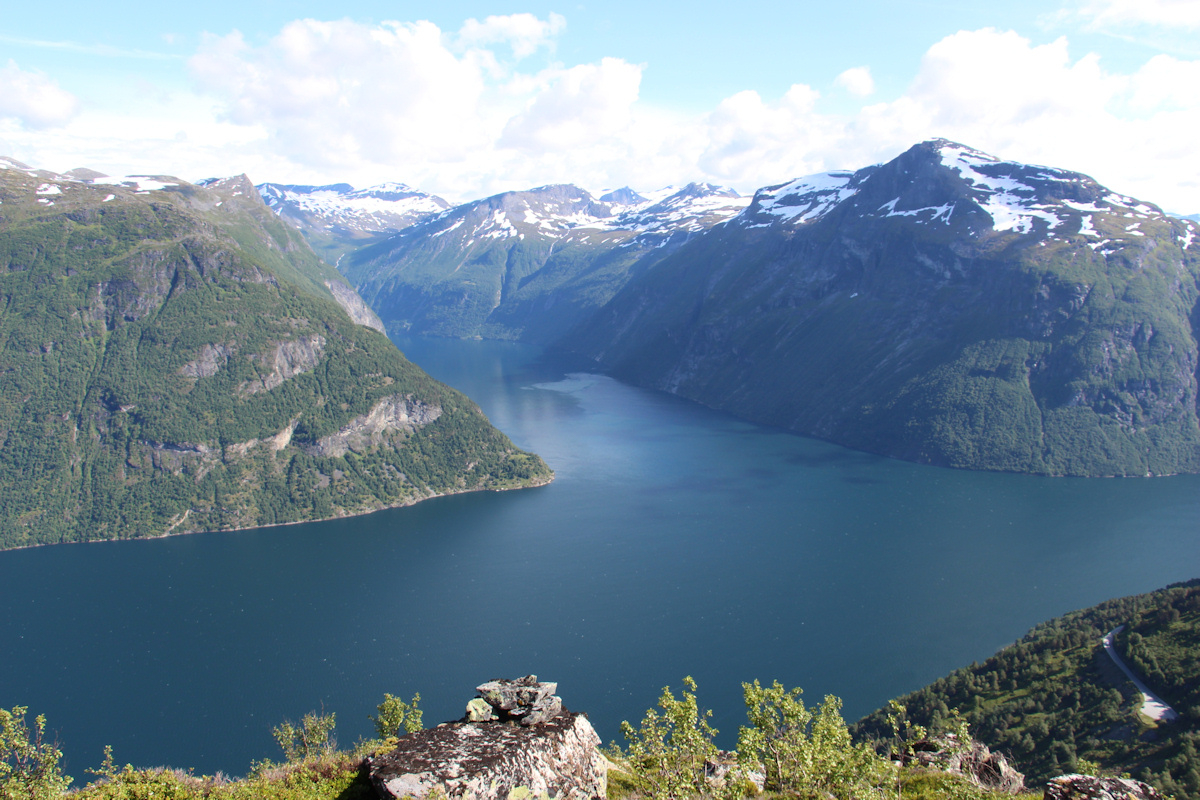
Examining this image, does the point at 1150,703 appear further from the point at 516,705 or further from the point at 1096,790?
the point at 516,705

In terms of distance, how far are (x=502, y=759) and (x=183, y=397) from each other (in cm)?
14895

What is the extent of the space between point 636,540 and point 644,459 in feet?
169

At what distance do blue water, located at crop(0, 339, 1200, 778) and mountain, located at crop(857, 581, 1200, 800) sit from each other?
8692mm

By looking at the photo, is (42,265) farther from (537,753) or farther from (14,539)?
(537,753)

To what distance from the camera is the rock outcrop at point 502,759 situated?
22.6m

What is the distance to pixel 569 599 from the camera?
94.8 meters

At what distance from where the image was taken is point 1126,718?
57750mm

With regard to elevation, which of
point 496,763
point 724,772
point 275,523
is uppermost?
point 496,763

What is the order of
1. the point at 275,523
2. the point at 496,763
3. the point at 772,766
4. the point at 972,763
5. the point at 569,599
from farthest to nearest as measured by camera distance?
the point at 275,523
the point at 569,599
the point at 972,763
the point at 772,766
the point at 496,763

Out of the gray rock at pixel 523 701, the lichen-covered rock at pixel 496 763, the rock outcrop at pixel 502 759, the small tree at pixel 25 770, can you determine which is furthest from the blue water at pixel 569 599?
the lichen-covered rock at pixel 496 763

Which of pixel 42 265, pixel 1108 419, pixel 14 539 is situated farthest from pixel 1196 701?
pixel 42 265

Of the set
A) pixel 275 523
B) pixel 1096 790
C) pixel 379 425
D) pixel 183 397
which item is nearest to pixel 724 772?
pixel 1096 790

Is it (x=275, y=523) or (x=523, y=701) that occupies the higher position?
(x=523, y=701)

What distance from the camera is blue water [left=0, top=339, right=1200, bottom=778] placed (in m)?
75.8
